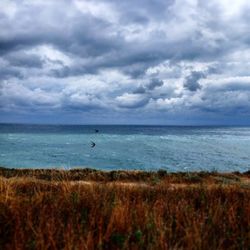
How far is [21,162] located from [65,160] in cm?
585

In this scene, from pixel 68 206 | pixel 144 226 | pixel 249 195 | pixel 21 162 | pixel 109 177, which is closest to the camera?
pixel 144 226

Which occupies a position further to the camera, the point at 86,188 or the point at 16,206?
the point at 86,188

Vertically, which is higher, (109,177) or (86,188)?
(86,188)

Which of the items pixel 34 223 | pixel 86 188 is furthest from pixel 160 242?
pixel 86 188

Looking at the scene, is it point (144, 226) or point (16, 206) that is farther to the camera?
point (16, 206)

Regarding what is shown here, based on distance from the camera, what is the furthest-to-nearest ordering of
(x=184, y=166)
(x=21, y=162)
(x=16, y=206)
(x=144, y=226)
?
(x=21, y=162) < (x=184, y=166) < (x=16, y=206) < (x=144, y=226)

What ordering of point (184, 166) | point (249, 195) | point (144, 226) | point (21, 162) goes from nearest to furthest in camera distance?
1. point (144, 226)
2. point (249, 195)
3. point (184, 166)
4. point (21, 162)

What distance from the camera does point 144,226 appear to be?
18.6 feet

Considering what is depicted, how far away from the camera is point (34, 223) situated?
5.90m

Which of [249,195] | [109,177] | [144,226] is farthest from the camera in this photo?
[109,177]

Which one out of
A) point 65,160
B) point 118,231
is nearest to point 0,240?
point 118,231

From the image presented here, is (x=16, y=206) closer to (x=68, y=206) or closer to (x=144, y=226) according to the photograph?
(x=68, y=206)

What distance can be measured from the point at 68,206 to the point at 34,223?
114cm

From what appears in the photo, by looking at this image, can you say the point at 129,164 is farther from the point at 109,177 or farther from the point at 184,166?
the point at 109,177
